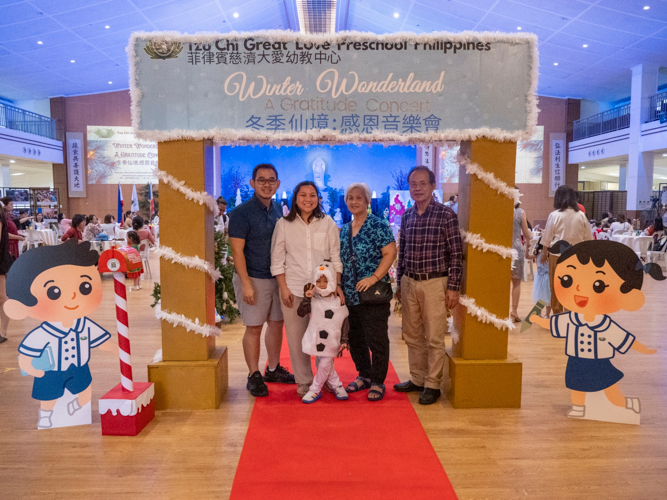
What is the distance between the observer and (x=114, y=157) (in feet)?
54.9

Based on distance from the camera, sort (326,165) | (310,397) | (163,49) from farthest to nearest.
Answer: (326,165) < (310,397) < (163,49)

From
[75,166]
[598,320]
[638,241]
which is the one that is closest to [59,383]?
[598,320]

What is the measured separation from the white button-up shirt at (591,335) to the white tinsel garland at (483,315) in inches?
11.5

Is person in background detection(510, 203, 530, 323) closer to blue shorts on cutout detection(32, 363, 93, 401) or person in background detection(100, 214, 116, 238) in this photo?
blue shorts on cutout detection(32, 363, 93, 401)

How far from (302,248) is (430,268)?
33.4 inches

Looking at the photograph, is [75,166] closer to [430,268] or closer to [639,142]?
[430,268]

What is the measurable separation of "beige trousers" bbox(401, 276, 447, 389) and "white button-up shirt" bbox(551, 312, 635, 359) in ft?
2.32

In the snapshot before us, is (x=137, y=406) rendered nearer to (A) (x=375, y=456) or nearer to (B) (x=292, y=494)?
(B) (x=292, y=494)

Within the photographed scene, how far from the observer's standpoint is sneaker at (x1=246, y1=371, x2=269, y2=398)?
10.7 ft

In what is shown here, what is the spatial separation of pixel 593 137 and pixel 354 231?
50.0 feet

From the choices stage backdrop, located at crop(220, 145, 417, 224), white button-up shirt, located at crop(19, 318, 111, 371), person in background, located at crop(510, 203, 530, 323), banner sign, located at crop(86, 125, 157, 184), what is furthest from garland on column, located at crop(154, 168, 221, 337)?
banner sign, located at crop(86, 125, 157, 184)

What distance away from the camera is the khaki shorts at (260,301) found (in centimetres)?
322

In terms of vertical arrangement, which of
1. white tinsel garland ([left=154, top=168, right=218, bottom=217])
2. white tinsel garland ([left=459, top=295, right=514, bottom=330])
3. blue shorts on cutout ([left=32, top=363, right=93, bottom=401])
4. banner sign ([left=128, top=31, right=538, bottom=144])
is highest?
banner sign ([left=128, top=31, right=538, bottom=144])

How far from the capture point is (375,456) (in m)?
2.48
